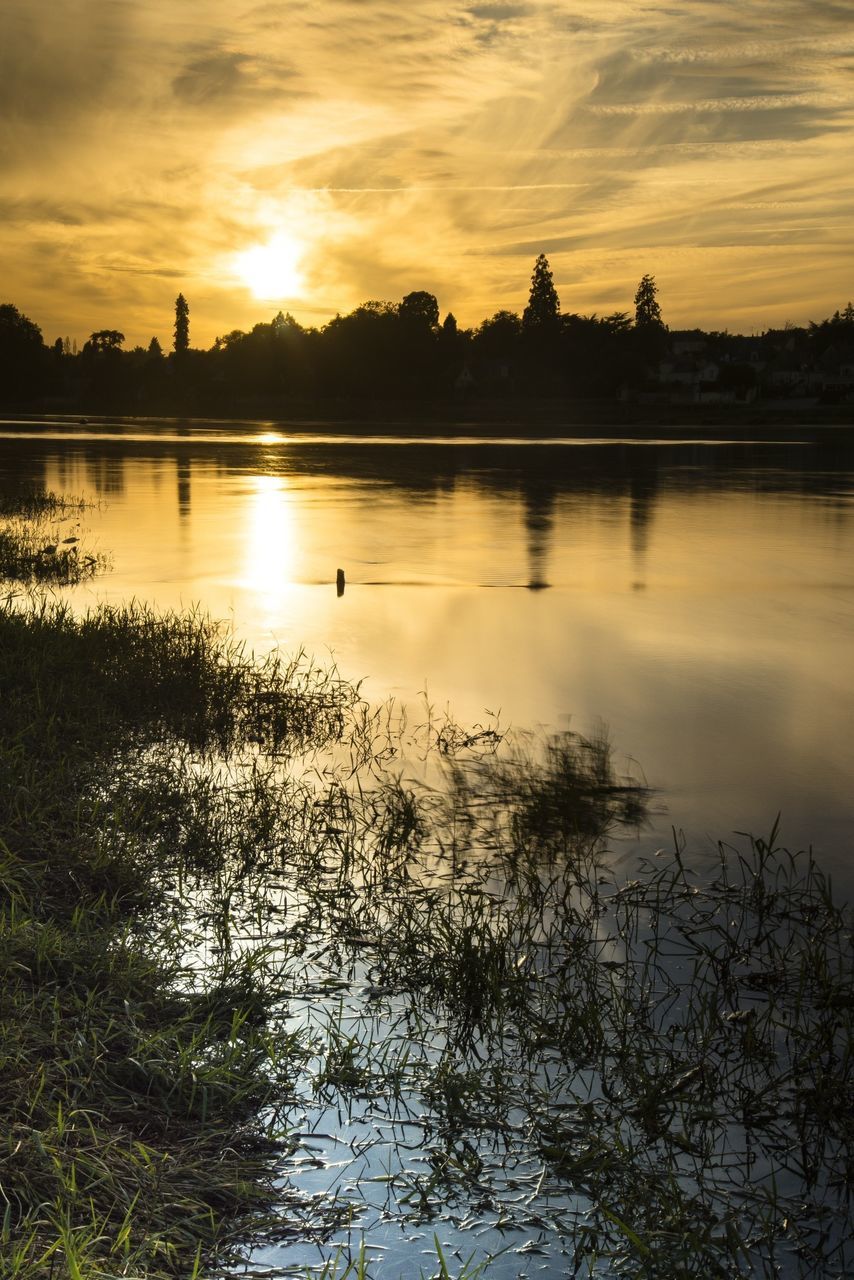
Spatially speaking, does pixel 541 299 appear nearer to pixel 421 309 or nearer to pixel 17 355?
pixel 421 309

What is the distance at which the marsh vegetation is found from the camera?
432 cm

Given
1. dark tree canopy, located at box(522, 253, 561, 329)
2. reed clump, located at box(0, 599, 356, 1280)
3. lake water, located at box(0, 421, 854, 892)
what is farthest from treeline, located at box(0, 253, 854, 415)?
reed clump, located at box(0, 599, 356, 1280)

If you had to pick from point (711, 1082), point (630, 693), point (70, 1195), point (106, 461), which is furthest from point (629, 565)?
point (106, 461)

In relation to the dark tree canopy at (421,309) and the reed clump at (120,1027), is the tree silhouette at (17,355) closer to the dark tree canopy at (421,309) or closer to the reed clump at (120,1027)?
the dark tree canopy at (421,309)

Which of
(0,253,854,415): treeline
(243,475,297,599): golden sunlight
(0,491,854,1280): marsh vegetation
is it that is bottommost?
(0,491,854,1280): marsh vegetation

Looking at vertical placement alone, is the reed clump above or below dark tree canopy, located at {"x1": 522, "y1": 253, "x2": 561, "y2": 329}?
below

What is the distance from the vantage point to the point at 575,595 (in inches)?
830

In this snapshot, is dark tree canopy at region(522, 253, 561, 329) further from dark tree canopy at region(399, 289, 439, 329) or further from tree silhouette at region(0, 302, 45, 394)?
tree silhouette at region(0, 302, 45, 394)

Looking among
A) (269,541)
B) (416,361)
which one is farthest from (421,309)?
(269,541)

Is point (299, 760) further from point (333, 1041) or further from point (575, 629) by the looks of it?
point (575, 629)

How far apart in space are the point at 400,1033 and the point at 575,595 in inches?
620

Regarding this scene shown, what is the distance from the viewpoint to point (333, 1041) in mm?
5492

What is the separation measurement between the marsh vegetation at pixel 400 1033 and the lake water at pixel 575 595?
1.46 m

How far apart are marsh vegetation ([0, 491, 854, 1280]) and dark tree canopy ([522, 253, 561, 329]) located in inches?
5878
